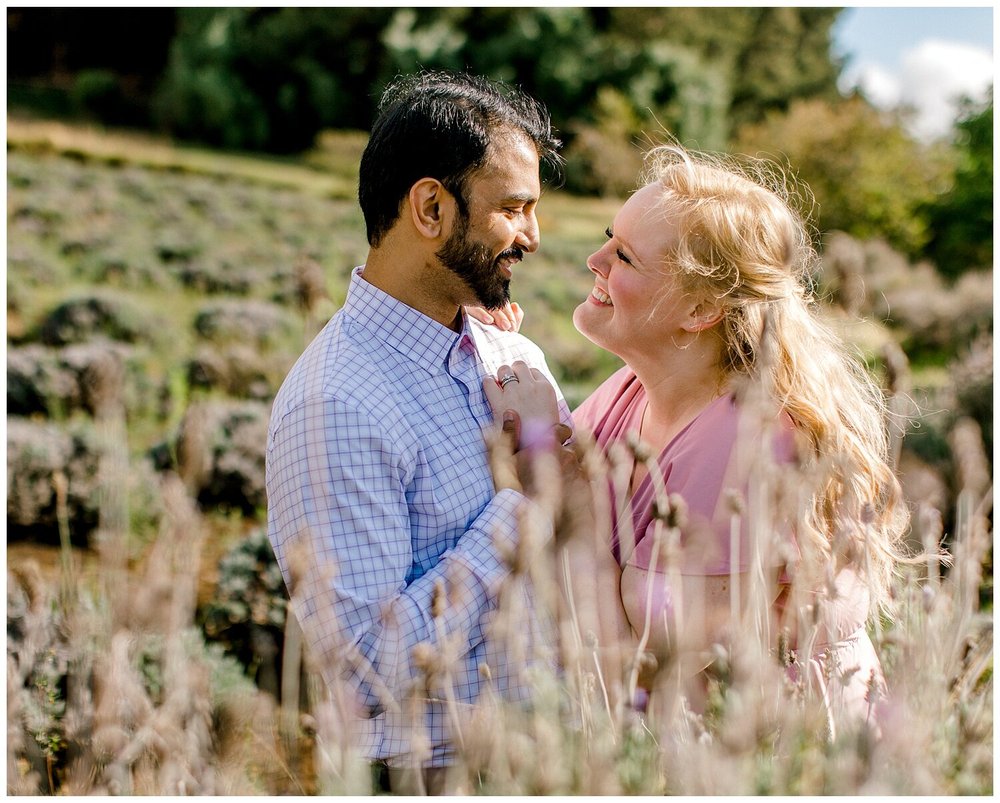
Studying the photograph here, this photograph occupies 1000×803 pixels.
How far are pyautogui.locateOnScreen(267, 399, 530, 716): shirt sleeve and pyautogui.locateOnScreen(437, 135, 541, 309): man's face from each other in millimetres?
632

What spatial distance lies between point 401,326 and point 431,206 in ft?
1.24

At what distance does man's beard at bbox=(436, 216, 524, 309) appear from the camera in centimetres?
276

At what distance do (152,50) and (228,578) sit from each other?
39.4m

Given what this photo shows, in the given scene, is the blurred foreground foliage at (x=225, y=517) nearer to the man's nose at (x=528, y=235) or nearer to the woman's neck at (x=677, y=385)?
the woman's neck at (x=677, y=385)

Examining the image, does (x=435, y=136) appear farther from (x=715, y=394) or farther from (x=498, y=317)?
(x=715, y=394)

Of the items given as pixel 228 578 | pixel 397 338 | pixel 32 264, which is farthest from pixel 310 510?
pixel 32 264

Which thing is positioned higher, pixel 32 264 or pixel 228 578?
pixel 32 264

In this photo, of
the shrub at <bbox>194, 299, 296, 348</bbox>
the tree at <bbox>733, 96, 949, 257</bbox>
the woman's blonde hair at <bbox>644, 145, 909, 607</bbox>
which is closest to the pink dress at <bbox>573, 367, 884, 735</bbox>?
the woman's blonde hair at <bbox>644, 145, 909, 607</bbox>

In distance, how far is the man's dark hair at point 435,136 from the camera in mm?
2754

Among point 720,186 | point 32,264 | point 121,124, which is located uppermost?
point 121,124

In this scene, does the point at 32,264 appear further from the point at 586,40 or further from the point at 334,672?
the point at 586,40

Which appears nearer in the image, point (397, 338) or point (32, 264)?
point (397, 338)

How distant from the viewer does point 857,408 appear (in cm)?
289

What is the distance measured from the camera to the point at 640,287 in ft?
9.18
